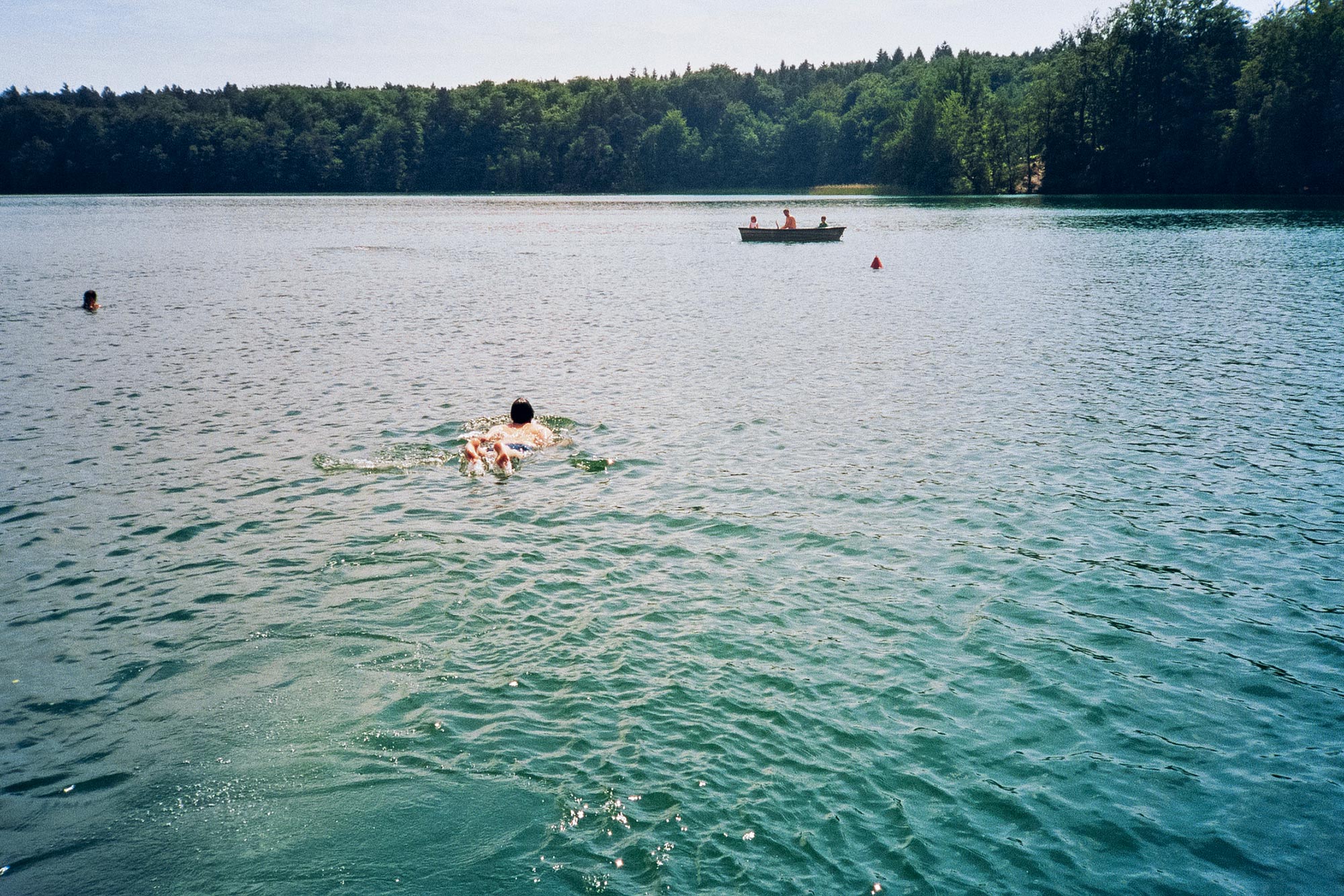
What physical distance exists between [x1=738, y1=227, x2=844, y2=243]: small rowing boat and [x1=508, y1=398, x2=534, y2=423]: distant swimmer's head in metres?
54.8

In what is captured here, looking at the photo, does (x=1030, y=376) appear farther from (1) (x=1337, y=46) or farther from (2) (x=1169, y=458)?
(1) (x=1337, y=46)

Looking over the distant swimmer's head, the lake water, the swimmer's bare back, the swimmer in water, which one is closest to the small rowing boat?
the lake water

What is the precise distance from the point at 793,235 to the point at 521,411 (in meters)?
56.8

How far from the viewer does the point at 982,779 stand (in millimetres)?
8039

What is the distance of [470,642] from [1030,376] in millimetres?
19333

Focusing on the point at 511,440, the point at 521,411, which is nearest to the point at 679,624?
the point at 511,440

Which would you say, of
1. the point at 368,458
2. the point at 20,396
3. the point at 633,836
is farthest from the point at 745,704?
the point at 20,396

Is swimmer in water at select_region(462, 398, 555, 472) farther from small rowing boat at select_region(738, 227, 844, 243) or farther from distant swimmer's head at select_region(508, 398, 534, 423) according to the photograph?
small rowing boat at select_region(738, 227, 844, 243)

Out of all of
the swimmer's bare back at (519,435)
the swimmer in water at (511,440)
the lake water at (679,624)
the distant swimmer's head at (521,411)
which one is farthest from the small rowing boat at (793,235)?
the distant swimmer's head at (521,411)

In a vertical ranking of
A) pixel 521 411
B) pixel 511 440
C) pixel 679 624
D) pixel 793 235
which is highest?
pixel 793 235

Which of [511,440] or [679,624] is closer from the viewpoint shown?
[679,624]

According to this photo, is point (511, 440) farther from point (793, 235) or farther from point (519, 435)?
point (793, 235)

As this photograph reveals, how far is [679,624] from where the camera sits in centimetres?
1098

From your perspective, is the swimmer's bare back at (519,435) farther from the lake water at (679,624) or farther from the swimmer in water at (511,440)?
the lake water at (679,624)
